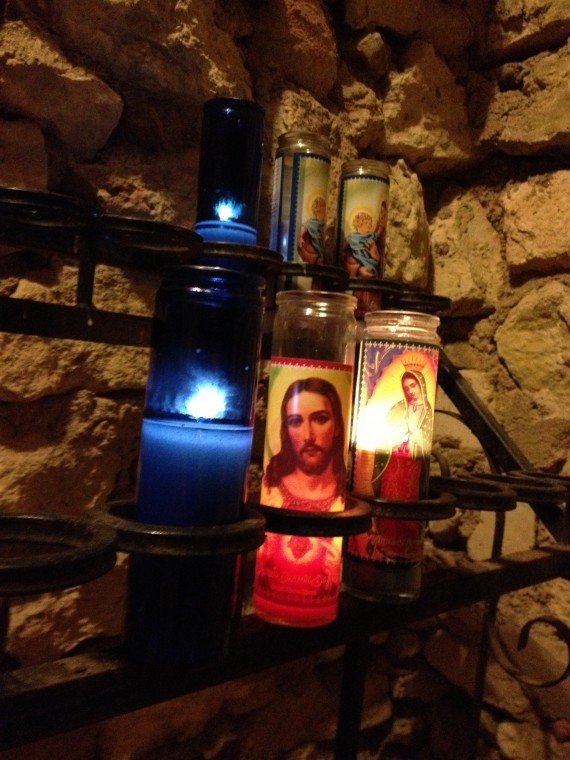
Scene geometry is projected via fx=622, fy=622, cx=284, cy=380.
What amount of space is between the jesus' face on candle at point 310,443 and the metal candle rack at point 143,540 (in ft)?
0.11

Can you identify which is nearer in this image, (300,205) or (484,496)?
(484,496)

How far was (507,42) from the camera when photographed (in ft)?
3.44

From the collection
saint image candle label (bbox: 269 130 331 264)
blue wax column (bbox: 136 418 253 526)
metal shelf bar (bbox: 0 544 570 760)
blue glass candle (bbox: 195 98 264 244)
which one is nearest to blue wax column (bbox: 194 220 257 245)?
blue glass candle (bbox: 195 98 264 244)

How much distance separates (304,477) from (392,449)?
10cm

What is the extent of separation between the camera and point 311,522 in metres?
0.47

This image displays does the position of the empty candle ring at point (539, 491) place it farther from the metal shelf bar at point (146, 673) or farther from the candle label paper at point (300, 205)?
the candle label paper at point (300, 205)

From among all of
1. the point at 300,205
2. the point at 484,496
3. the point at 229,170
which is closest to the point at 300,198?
the point at 300,205

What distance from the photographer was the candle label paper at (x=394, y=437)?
570mm

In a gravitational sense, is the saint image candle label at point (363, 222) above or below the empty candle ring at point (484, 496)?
above

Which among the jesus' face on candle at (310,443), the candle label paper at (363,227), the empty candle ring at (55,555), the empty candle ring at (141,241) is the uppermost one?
the candle label paper at (363,227)

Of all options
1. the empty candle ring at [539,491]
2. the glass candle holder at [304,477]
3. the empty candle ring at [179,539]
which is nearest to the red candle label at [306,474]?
the glass candle holder at [304,477]

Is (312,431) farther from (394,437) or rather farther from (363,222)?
(363,222)

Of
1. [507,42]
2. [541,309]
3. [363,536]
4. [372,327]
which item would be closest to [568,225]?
[541,309]

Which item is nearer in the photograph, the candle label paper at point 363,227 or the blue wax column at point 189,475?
the blue wax column at point 189,475
